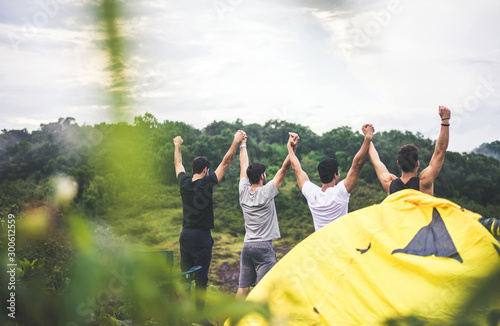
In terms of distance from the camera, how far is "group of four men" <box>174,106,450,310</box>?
3766 mm

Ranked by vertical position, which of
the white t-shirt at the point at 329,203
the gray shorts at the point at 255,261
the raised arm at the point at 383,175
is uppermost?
the raised arm at the point at 383,175

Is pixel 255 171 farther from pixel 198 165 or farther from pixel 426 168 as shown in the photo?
pixel 426 168

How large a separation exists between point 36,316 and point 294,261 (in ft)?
8.33

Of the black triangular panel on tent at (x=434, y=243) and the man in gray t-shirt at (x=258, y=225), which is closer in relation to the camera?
the black triangular panel on tent at (x=434, y=243)

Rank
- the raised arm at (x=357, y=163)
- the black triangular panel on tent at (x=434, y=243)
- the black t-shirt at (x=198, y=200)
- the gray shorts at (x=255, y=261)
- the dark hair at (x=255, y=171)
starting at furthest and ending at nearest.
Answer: the black t-shirt at (x=198, y=200), the dark hair at (x=255, y=171), the gray shorts at (x=255, y=261), the raised arm at (x=357, y=163), the black triangular panel on tent at (x=434, y=243)

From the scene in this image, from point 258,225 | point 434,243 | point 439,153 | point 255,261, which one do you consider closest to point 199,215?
point 258,225

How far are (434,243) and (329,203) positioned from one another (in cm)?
149

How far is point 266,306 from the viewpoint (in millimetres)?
489

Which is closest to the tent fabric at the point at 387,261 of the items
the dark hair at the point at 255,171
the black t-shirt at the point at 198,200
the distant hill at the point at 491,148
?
the dark hair at the point at 255,171

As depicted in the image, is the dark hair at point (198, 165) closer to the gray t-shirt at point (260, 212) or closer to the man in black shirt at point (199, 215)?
the man in black shirt at point (199, 215)

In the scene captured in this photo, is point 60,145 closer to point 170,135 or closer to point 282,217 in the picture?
point 170,135

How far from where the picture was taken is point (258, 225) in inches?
171

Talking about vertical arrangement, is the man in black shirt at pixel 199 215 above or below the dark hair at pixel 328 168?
below

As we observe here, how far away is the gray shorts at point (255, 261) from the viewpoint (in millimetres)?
4258
